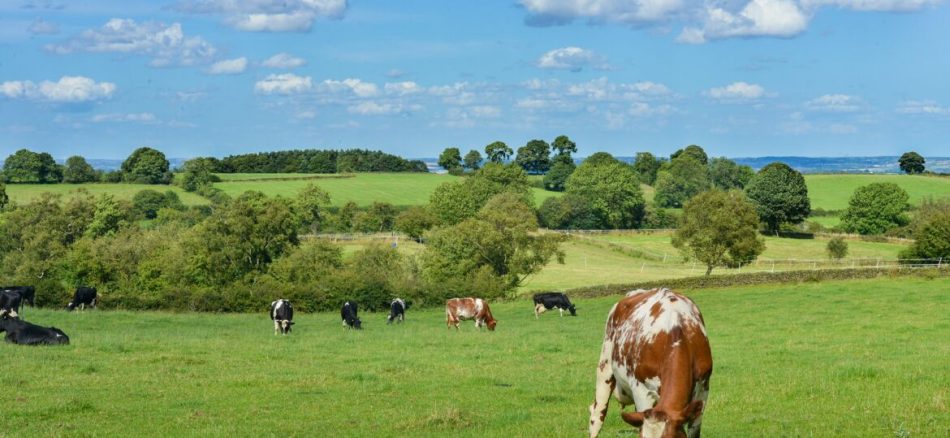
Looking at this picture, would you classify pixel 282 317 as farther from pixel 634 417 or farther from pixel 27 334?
pixel 634 417

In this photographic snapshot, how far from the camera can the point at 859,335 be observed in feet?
96.9

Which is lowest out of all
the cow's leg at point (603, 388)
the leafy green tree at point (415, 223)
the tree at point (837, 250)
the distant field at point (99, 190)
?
the tree at point (837, 250)

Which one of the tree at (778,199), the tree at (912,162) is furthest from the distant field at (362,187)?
the tree at (912,162)

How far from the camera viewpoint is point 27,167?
137 meters

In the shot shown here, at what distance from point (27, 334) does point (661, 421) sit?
21939mm

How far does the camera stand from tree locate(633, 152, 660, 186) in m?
190

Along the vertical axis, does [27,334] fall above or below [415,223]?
above

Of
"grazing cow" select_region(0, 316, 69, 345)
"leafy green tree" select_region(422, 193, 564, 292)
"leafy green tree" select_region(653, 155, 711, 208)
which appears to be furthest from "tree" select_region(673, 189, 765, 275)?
"leafy green tree" select_region(653, 155, 711, 208)

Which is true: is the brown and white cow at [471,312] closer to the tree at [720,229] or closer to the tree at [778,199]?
the tree at [720,229]

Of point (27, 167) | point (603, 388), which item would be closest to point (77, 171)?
point (27, 167)

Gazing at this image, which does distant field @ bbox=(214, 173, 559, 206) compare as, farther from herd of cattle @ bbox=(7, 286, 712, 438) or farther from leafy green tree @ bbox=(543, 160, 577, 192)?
herd of cattle @ bbox=(7, 286, 712, 438)

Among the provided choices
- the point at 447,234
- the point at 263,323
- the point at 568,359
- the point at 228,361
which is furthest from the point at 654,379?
the point at 447,234

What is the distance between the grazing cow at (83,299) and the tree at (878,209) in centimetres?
10040

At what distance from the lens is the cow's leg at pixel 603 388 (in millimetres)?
11648
